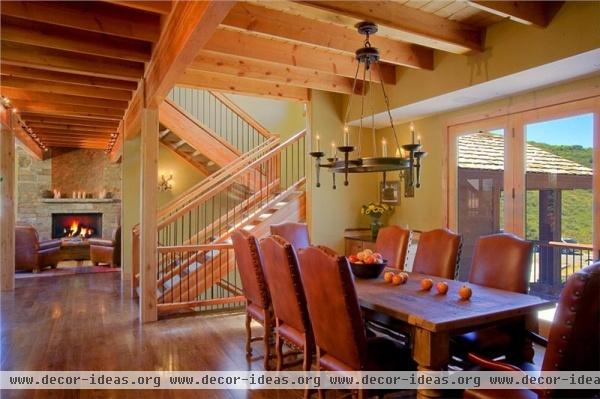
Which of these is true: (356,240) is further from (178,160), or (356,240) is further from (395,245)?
(178,160)

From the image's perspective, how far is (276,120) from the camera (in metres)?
8.46

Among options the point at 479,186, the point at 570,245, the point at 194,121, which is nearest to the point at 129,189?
the point at 194,121

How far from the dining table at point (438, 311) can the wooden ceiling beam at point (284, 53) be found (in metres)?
2.48

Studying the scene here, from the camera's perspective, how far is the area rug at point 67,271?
7.10 metres

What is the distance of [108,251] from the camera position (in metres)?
8.05

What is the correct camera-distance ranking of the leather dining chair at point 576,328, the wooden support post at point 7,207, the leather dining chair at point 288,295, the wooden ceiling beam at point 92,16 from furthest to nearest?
the wooden support post at point 7,207 → the wooden ceiling beam at point 92,16 → the leather dining chair at point 288,295 → the leather dining chair at point 576,328

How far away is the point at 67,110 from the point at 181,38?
3895mm

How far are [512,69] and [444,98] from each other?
858mm

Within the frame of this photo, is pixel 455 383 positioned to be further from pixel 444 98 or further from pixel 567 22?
pixel 444 98

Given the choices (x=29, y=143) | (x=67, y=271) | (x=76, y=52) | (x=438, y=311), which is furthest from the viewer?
(x=29, y=143)

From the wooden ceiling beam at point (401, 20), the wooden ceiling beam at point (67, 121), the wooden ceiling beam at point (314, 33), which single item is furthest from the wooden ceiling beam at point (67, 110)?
the wooden ceiling beam at point (401, 20)

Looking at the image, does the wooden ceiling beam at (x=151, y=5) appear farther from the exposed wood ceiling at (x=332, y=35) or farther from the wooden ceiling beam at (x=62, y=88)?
the wooden ceiling beam at (x=62, y=88)

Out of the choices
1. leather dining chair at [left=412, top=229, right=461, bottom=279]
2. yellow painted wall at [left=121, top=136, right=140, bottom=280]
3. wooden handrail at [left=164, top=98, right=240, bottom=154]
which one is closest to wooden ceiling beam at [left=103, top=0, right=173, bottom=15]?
leather dining chair at [left=412, top=229, right=461, bottom=279]

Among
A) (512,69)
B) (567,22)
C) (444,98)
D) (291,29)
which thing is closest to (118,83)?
(291,29)
